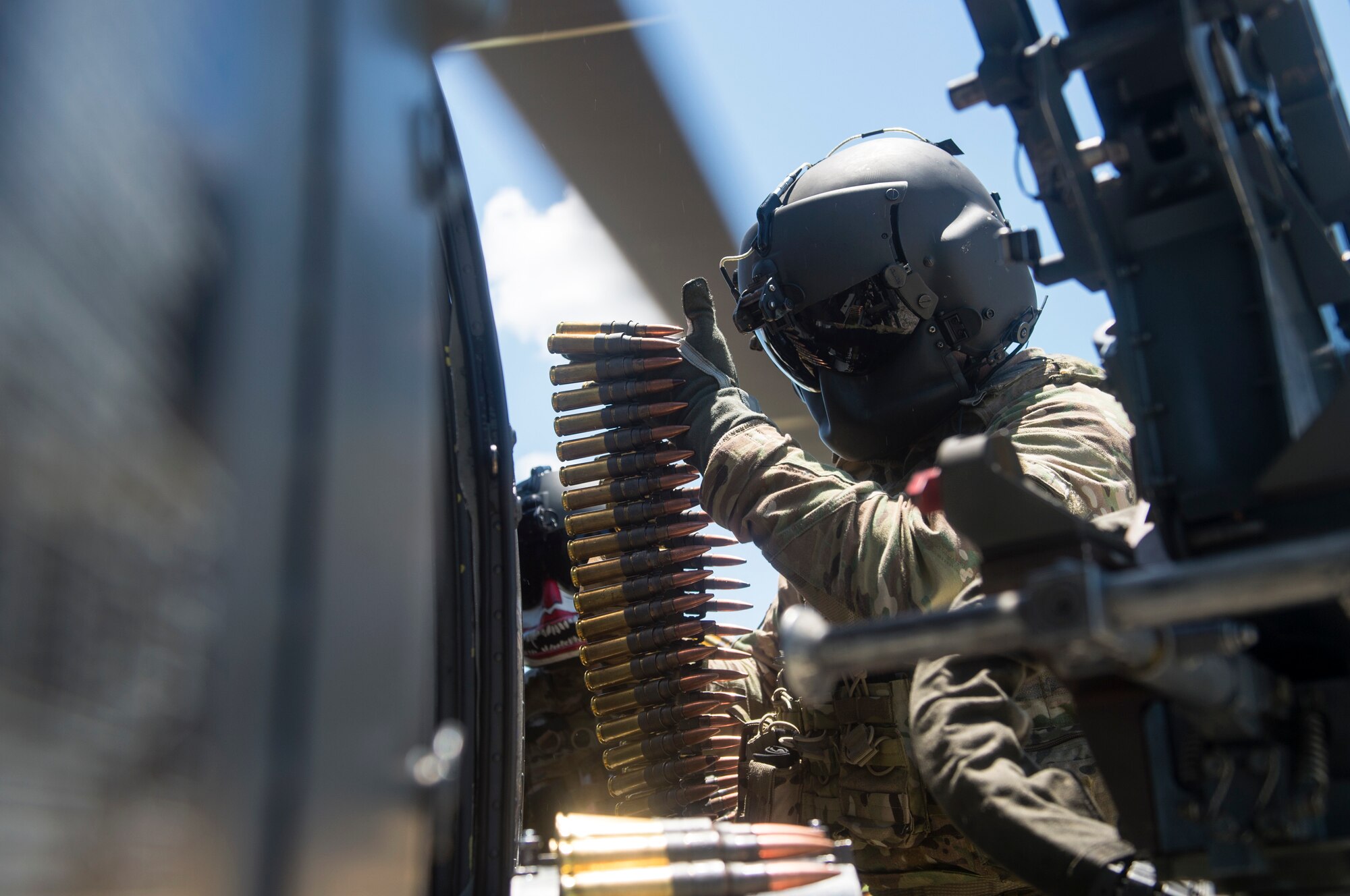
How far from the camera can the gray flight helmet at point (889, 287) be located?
379cm

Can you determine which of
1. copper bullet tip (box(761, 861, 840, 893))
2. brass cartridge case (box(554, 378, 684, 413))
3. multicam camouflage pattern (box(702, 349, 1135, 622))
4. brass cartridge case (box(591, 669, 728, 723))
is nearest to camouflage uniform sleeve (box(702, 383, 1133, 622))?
multicam camouflage pattern (box(702, 349, 1135, 622))

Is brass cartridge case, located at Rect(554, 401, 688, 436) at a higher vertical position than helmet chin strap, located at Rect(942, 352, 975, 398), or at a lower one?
higher

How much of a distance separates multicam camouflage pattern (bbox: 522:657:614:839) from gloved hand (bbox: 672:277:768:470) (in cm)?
310

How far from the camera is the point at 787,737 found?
3.79 meters

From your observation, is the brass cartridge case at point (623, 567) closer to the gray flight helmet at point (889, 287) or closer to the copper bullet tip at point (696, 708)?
the copper bullet tip at point (696, 708)

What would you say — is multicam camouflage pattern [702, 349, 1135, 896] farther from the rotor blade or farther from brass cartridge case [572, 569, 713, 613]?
the rotor blade

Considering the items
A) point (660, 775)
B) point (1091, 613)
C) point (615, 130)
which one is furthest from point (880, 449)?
point (1091, 613)

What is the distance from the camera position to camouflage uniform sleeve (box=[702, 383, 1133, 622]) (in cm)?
314

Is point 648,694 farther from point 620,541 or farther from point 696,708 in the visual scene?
point 620,541

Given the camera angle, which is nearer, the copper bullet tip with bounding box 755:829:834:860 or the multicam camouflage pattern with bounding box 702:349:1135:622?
the copper bullet tip with bounding box 755:829:834:860

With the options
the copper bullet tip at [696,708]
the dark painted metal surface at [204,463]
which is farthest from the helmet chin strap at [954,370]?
the dark painted metal surface at [204,463]

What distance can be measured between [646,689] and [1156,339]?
9.39 ft

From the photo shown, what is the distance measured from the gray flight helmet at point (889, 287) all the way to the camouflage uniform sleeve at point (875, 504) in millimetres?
309

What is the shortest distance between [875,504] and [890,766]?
798mm
